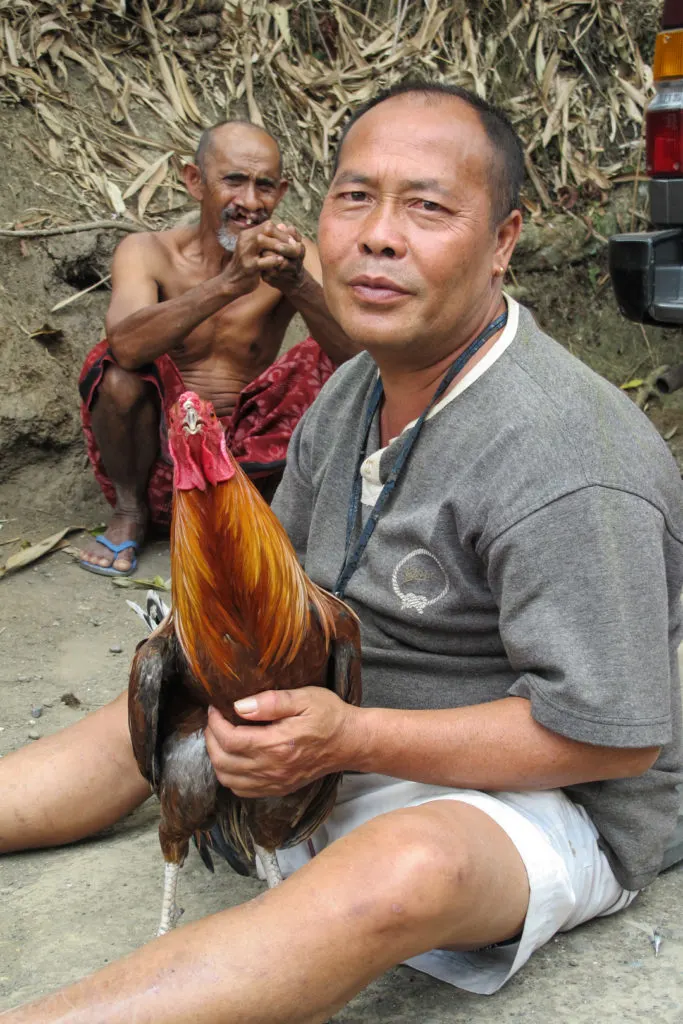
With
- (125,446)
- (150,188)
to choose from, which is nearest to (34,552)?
(125,446)

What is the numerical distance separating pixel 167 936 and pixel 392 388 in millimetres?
1287

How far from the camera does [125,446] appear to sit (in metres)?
5.39

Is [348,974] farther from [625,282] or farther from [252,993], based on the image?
[625,282]

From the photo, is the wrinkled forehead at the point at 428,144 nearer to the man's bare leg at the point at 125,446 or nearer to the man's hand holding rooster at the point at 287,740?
the man's hand holding rooster at the point at 287,740

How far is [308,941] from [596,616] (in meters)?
0.80

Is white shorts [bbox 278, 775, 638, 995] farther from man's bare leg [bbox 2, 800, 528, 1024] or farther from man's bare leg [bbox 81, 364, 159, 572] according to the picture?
man's bare leg [bbox 81, 364, 159, 572]

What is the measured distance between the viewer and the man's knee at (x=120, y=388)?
5.27 meters

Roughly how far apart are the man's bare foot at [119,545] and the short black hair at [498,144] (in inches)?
121

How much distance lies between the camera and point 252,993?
6.66 ft

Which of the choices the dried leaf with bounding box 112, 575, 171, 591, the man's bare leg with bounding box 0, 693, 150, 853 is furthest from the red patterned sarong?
the man's bare leg with bounding box 0, 693, 150, 853

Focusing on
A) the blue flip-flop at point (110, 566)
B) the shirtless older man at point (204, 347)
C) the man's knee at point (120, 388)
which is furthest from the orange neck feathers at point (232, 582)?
the man's knee at point (120, 388)

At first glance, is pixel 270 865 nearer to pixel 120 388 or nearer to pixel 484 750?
pixel 484 750

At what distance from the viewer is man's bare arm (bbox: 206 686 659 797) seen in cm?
223

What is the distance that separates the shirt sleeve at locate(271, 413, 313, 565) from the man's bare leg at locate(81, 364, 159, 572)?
7.65 feet
